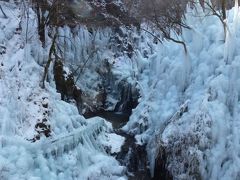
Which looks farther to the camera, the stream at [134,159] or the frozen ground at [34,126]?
the stream at [134,159]

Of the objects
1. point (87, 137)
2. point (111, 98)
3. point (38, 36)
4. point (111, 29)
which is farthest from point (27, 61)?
point (111, 29)

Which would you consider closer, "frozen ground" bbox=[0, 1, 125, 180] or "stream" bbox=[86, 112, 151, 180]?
"frozen ground" bbox=[0, 1, 125, 180]

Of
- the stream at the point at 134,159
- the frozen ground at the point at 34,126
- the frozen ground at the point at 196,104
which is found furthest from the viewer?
the stream at the point at 134,159

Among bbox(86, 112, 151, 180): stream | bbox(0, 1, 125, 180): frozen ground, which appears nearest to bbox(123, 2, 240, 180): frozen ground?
bbox(86, 112, 151, 180): stream

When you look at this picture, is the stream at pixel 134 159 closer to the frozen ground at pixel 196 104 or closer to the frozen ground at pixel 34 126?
the frozen ground at pixel 196 104

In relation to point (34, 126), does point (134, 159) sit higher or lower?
lower

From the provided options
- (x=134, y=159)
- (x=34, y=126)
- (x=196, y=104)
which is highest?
(x=196, y=104)

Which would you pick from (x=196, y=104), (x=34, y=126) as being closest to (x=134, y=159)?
(x=196, y=104)

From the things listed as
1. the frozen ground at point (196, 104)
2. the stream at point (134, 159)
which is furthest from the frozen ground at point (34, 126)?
the frozen ground at point (196, 104)

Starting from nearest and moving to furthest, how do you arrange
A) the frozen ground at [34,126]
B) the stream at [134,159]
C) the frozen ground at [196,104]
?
the frozen ground at [34,126] < the frozen ground at [196,104] < the stream at [134,159]

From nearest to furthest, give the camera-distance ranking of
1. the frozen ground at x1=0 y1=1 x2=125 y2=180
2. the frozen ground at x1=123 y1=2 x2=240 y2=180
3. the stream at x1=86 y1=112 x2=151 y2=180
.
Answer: the frozen ground at x1=0 y1=1 x2=125 y2=180
the frozen ground at x1=123 y1=2 x2=240 y2=180
the stream at x1=86 y1=112 x2=151 y2=180

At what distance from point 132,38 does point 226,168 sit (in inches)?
361

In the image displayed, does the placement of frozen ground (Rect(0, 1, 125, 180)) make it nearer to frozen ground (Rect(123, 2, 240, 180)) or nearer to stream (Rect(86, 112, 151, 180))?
stream (Rect(86, 112, 151, 180))

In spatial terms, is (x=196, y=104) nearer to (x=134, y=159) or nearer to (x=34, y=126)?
(x=134, y=159)
